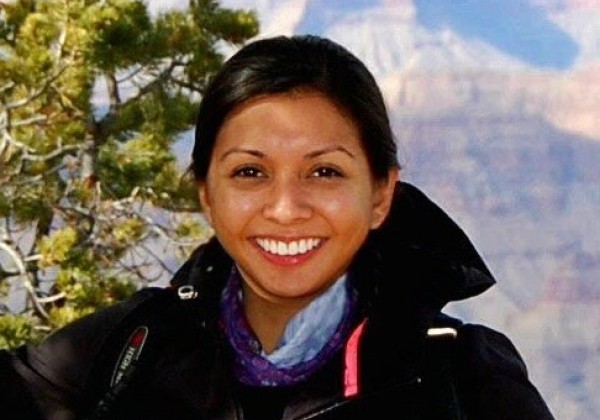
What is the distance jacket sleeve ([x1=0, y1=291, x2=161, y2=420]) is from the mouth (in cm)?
14

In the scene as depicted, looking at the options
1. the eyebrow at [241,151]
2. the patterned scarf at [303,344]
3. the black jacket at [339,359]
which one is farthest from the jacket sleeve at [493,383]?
the eyebrow at [241,151]

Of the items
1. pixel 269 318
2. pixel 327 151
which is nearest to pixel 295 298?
pixel 269 318

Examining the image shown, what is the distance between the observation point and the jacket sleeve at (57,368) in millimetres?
1228

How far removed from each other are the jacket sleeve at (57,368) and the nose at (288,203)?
0.17m

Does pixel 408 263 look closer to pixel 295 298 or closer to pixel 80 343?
pixel 295 298

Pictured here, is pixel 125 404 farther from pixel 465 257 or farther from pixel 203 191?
pixel 465 257

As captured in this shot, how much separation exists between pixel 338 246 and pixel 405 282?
74 mm

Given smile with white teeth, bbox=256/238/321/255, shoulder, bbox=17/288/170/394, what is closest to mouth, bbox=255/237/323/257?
smile with white teeth, bbox=256/238/321/255

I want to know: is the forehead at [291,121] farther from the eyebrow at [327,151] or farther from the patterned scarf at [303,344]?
the patterned scarf at [303,344]

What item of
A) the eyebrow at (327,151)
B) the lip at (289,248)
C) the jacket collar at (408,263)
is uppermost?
the eyebrow at (327,151)

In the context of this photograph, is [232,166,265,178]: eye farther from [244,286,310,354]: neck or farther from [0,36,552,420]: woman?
[244,286,310,354]: neck

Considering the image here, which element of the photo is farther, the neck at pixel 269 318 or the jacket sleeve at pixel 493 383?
the neck at pixel 269 318

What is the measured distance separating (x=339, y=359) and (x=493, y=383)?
0.51 ft

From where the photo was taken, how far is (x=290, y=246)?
47.2 inches
